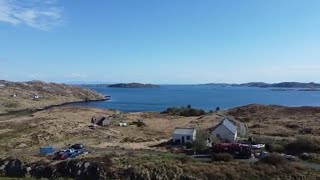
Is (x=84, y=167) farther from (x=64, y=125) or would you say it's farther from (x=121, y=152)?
(x=64, y=125)

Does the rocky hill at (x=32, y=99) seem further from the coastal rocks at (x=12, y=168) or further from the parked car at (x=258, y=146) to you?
the parked car at (x=258, y=146)

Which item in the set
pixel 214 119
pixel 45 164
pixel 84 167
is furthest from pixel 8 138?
pixel 214 119

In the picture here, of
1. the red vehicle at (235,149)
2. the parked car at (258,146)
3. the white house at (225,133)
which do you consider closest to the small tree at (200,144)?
the red vehicle at (235,149)

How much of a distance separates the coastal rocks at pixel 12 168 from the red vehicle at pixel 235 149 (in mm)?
17732

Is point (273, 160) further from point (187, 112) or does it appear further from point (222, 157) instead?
point (187, 112)

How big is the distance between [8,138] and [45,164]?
667 inches

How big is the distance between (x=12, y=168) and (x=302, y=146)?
27.4 m

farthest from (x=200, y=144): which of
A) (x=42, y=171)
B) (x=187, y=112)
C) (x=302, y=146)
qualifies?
(x=187, y=112)

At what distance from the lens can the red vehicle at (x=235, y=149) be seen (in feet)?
125

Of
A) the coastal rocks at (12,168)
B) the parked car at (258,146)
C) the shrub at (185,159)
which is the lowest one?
the coastal rocks at (12,168)

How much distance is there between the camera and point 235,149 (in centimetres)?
3862

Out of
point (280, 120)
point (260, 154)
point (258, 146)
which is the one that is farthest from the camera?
point (280, 120)

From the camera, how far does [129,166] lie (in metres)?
34.6

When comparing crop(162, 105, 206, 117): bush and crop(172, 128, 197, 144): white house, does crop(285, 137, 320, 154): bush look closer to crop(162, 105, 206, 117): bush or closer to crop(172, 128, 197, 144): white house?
crop(172, 128, 197, 144): white house
